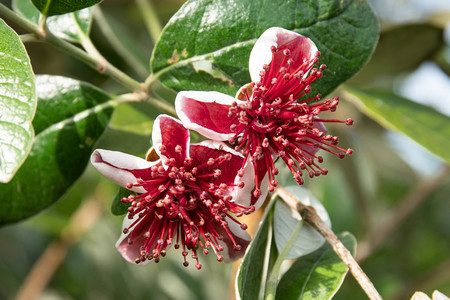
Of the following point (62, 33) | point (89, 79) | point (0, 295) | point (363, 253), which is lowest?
point (363, 253)

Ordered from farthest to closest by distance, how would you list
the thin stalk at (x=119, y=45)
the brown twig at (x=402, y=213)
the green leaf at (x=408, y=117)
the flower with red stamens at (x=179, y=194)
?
the brown twig at (x=402, y=213), the thin stalk at (x=119, y=45), the green leaf at (x=408, y=117), the flower with red stamens at (x=179, y=194)

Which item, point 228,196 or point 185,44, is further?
point 185,44

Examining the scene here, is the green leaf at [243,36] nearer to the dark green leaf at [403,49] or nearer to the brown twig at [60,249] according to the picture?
the dark green leaf at [403,49]

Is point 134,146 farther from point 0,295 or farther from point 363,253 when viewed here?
point 0,295

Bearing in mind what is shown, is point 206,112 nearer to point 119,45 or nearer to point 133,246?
Result: point 133,246

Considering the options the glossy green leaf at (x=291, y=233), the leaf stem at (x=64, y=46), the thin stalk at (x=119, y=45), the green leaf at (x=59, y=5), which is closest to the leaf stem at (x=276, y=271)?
the glossy green leaf at (x=291, y=233)

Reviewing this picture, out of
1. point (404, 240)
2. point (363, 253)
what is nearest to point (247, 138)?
point (363, 253)
